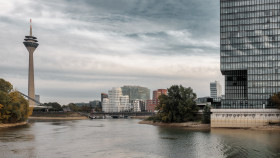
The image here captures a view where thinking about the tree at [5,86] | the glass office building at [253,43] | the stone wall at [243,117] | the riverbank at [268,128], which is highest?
the glass office building at [253,43]

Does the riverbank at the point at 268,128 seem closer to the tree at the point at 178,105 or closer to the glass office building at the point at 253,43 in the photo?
the glass office building at the point at 253,43

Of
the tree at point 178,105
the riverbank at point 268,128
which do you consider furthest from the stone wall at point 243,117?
the tree at point 178,105

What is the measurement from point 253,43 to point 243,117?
4638cm

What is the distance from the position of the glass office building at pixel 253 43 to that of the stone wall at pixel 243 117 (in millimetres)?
22148

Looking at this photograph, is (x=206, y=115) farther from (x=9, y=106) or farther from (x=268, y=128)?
(x=9, y=106)

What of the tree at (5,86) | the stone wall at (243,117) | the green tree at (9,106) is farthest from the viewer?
the tree at (5,86)

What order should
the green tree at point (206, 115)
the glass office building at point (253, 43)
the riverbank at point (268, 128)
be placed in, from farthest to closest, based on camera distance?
the glass office building at point (253, 43), the green tree at point (206, 115), the riverbank at point (268, 128)

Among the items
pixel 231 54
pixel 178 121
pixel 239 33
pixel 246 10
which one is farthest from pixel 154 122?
pixel 246 10

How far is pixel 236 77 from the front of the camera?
179625mm

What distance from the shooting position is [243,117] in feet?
416

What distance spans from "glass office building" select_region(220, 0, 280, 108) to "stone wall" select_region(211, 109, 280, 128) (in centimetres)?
2215

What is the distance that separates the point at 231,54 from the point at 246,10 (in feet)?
79.2

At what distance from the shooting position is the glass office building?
501ft

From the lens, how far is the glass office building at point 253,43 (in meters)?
153
